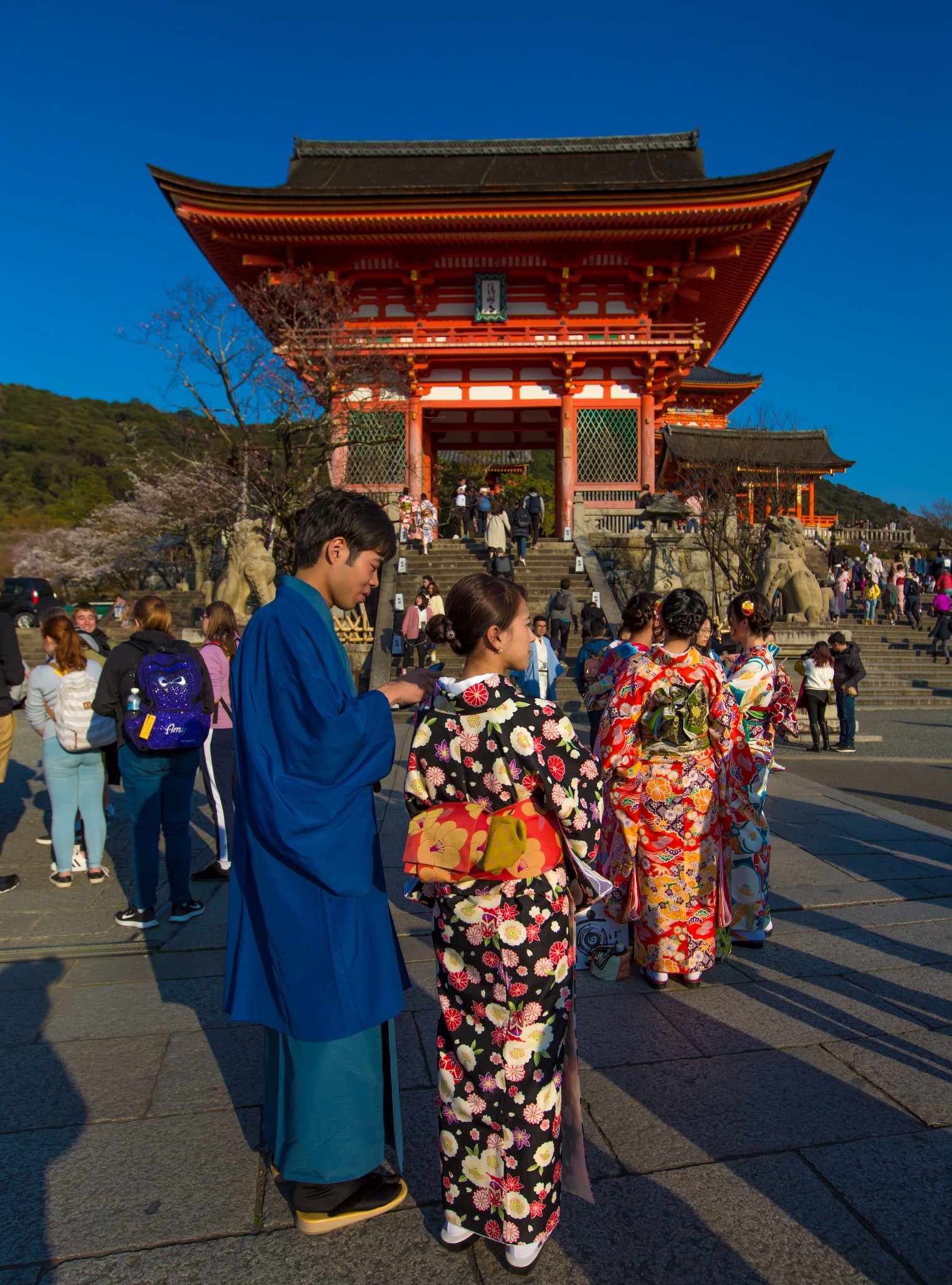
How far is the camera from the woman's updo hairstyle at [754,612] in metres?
3.93

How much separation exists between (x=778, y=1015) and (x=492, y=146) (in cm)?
2376

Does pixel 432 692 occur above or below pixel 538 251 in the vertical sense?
below

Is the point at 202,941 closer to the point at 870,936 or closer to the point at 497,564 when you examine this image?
the point at 870,936

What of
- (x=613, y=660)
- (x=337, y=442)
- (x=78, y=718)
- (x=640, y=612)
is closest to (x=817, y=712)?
(x=640, y=612)

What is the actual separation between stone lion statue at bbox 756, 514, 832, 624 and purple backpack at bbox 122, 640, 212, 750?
1049 centimetres

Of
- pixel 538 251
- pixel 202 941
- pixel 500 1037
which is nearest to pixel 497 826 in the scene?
pixel 500 1037

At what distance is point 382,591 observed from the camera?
13664 millimetres

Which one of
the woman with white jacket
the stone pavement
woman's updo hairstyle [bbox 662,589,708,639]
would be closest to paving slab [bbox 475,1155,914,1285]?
the stone pavement

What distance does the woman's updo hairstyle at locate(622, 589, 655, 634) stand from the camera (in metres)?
4.43

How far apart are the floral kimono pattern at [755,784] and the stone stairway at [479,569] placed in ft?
27.5

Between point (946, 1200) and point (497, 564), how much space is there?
11270 millimetres

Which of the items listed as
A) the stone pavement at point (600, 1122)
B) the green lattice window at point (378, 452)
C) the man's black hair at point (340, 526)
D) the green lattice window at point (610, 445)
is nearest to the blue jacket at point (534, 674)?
the stone pavement at point (600, 1122)

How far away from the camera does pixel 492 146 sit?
2139cm

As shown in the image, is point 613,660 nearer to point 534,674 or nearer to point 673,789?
point 673,789
